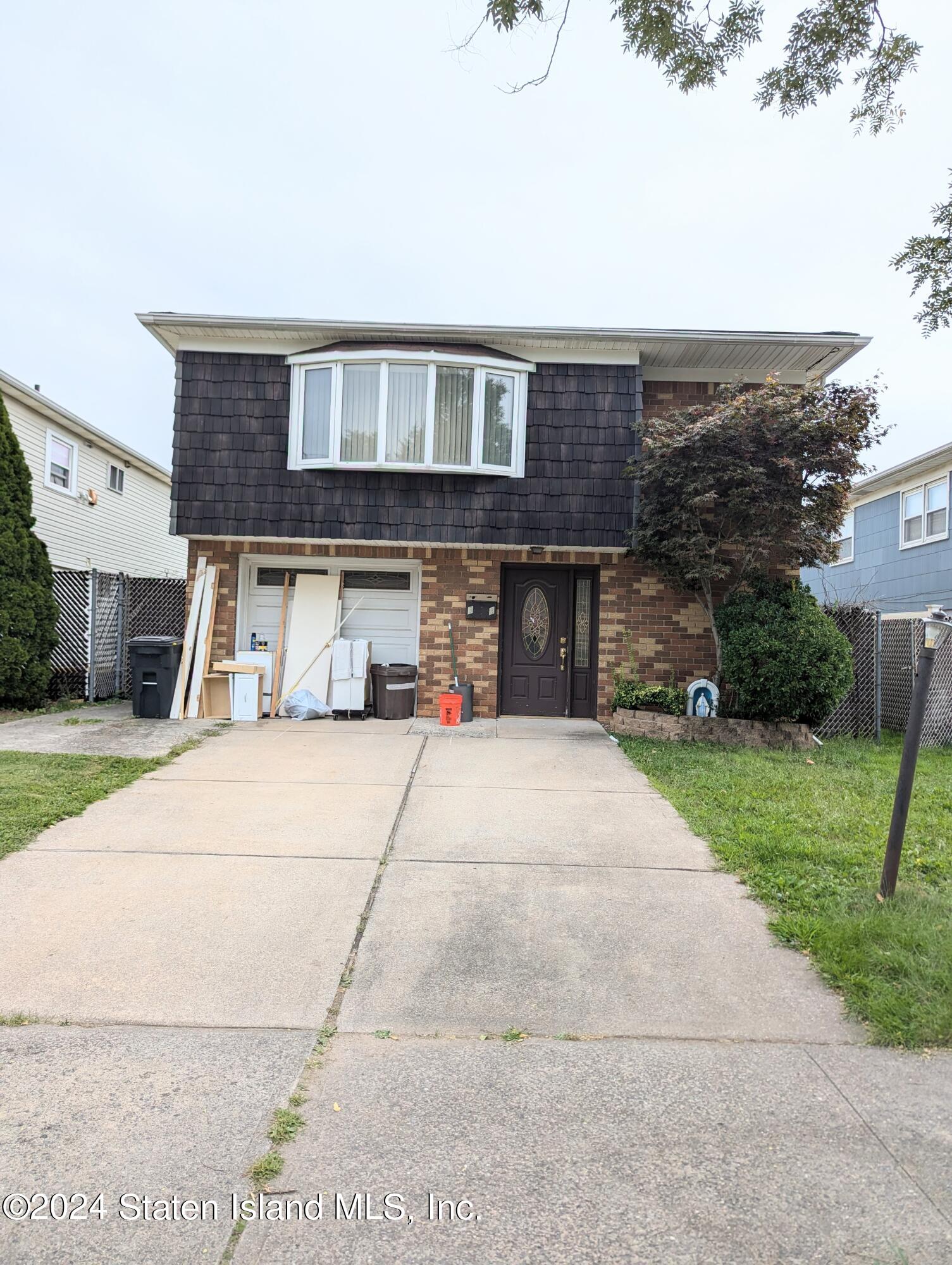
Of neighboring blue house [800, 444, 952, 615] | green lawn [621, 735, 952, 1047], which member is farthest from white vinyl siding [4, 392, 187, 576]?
neighboring blue house [800, 444, 952, 615]

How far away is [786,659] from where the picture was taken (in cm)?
874

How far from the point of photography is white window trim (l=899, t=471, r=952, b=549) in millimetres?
15633

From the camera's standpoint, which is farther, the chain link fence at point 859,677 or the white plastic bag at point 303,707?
the white plastic bag at point 303,707

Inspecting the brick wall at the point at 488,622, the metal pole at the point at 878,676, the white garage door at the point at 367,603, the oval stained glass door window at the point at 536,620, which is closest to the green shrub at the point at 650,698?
the brick wall at the point at 488,622

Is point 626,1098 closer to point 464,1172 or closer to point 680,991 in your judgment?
point 464,1172

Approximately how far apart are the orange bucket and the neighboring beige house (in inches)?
301

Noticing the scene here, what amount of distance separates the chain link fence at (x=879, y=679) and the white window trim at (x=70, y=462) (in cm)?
1399

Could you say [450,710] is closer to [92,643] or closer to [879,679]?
[879,679]

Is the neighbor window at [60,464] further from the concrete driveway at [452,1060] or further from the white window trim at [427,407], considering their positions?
the concrete driveway at [452,1060]

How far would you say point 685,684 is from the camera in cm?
1082

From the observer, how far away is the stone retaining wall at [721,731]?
9102 millimetres

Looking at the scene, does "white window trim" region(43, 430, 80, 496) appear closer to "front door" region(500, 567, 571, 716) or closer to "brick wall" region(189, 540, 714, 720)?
"brick wall" region(189, 540, 714, 720)

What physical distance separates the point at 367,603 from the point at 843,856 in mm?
7961

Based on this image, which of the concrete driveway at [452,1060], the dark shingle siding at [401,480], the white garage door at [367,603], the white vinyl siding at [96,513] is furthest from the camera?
the white vinyl siding at [96,513]
